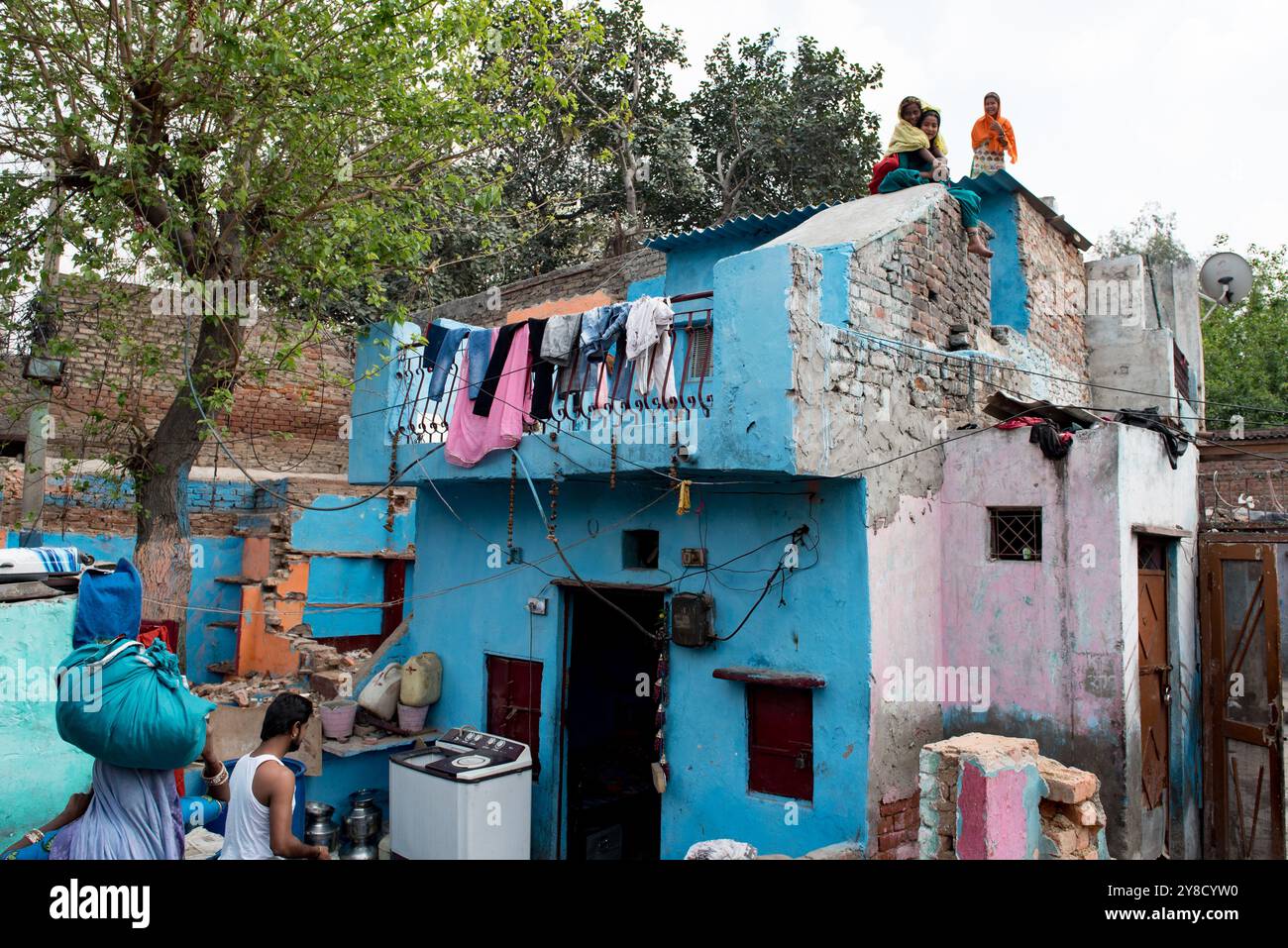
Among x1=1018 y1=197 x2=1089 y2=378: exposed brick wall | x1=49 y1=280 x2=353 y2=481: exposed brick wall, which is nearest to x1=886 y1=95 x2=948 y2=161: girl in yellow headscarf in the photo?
x1=1018 y1=197 x2=1089 y2=378: exposed brick wall

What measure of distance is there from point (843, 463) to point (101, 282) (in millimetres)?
7471

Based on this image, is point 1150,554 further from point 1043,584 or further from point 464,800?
point 464,800

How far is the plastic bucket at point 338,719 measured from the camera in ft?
30.8

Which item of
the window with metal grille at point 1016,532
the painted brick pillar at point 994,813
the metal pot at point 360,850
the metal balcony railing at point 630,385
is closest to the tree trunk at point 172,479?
the metal balcony railing at point 630,385

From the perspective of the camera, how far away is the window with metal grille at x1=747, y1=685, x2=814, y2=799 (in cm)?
708

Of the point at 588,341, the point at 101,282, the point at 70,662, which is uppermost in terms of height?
the point at 101,282

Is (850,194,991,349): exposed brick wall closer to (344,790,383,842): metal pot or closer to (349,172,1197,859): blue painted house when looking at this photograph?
(349,172,1197,859): blue painted house

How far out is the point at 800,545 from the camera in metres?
7.18

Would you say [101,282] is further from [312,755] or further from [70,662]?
[70,662]

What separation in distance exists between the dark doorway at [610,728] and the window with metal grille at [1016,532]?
3.08 m

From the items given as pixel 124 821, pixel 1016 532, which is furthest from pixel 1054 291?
pixel 124 821
